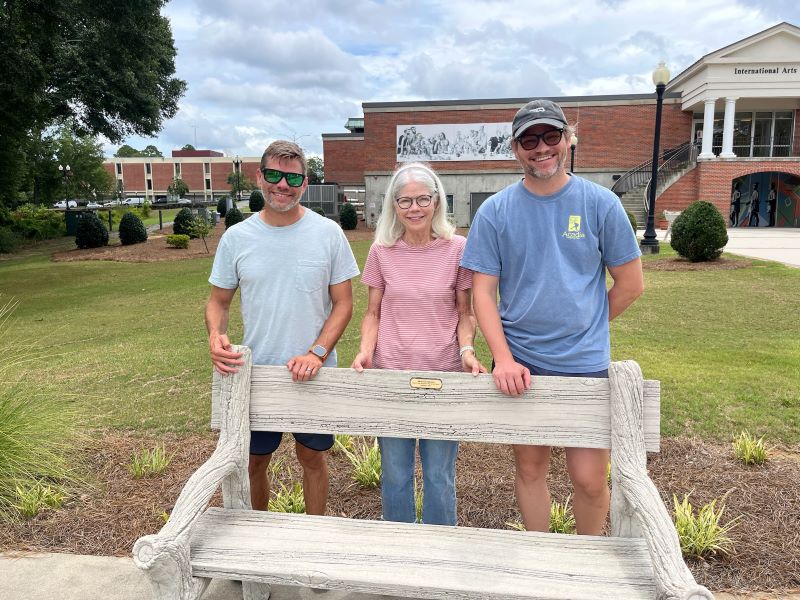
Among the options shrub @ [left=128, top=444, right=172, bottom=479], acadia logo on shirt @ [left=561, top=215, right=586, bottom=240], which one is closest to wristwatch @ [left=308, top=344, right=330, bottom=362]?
acadia logo on shirt @ [left=561, top=215, right=586, bottom=240]

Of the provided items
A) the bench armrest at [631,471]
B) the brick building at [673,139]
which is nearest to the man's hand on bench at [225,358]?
the bench armrest at [631,471]

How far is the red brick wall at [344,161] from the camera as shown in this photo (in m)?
42.8

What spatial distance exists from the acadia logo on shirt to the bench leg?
6.23 ft

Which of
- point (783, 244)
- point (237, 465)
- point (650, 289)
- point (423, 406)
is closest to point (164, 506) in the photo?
point (237, 465)

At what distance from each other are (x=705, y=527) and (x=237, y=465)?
7.12ft

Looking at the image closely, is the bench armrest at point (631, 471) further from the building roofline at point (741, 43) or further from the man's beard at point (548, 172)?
the building roofline at point (741, 43)

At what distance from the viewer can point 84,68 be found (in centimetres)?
1678

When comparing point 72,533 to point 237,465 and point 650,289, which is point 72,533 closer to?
point 237,465

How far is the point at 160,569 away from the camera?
6.74 feet

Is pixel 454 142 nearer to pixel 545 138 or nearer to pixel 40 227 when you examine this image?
pixel 40 227

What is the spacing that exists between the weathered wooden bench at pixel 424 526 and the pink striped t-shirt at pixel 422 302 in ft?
0.42

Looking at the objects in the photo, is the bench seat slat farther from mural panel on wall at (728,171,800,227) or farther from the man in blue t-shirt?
mural panel on wall at (728,171,800,227)

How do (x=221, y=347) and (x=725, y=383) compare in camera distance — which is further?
(x=725, y=383)

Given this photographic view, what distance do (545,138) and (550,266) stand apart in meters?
0.48
